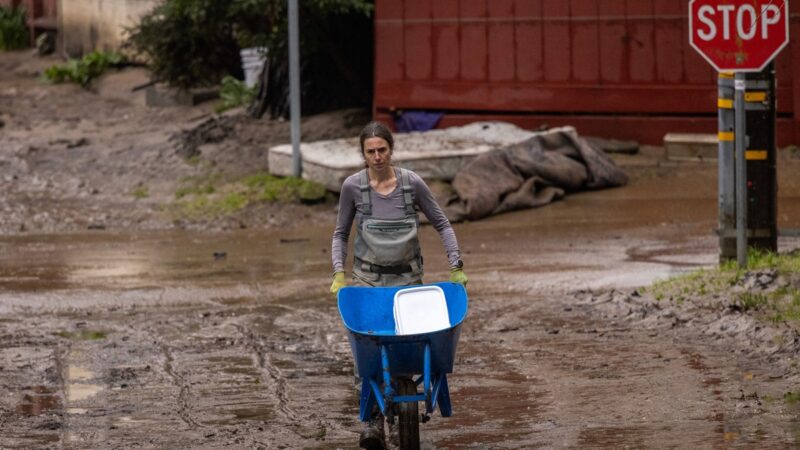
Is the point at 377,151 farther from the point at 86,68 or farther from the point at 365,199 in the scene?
the point at 86,68

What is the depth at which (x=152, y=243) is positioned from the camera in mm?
16156

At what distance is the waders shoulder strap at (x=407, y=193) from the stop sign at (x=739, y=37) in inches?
165

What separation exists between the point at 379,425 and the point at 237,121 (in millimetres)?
14985

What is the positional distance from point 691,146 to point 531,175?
2.55 metres

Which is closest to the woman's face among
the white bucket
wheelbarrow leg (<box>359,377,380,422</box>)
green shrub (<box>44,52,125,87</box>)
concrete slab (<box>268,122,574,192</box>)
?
wheelbarrow leg (<box>359,377,380,422</box>)

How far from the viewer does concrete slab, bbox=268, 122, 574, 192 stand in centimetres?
1747

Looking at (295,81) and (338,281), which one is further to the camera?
(295,81)

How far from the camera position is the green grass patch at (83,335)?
10.9 metres

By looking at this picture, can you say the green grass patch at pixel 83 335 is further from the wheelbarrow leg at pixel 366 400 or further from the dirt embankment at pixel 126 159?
the dirt embankment at pixel 126 159

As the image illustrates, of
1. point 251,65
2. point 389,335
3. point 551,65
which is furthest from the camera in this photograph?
point 251,65

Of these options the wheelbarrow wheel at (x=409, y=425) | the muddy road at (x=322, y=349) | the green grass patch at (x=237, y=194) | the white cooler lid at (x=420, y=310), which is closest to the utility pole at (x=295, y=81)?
the green grass patch at (x=237, y=194)

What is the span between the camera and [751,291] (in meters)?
10.7

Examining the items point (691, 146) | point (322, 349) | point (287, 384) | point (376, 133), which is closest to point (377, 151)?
point (376, 133)

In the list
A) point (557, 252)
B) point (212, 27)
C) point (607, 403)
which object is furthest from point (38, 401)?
point (212, 27)
